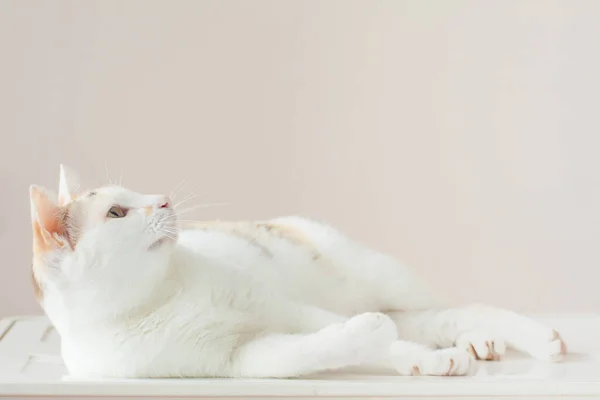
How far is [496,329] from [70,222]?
74 cm

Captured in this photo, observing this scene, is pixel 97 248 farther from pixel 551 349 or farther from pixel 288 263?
pixel 551 349

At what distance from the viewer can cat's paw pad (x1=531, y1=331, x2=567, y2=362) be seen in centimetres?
152

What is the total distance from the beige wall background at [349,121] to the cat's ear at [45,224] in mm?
1343

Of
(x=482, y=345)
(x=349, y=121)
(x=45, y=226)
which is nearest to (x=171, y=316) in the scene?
(x=45, y=226)

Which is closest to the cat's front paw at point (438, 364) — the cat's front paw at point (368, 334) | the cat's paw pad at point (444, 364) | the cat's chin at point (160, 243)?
the cat's paw pad at point (444, 364)

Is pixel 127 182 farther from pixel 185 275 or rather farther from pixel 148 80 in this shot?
pixel 185 275

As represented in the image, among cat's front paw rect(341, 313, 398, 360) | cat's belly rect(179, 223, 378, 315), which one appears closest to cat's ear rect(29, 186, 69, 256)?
cat's belly rect(179, 223, 378, 315)

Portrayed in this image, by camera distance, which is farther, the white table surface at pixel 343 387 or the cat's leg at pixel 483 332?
the cat's leg at pixel 483 332

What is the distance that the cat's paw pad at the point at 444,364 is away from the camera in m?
1.39

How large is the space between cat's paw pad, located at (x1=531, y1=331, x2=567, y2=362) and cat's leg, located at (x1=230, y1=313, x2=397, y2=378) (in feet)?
0.97

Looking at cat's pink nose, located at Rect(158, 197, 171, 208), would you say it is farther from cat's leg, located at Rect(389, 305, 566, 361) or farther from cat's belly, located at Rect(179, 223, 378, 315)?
cat's leg, located at Rect(389, 305, 566, 361)

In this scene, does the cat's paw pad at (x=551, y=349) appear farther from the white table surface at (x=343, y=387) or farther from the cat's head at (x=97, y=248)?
the cat's head at (x=97, y=248)

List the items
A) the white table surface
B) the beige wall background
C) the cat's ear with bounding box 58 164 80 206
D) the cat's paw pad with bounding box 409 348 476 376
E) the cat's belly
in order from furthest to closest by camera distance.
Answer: the beige wall background < the cat's belly < the cat's ear with bounding box 58 164 80 206 < the cat's paw pad with bounding box 409 348 476 376 < the white table surface

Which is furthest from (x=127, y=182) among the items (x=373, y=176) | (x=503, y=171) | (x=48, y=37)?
(x=503, y=171)
